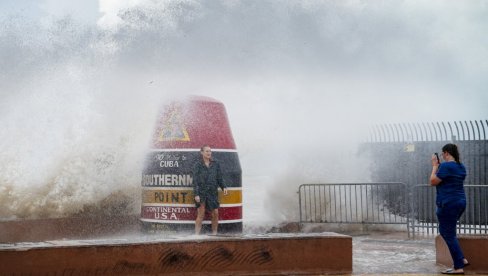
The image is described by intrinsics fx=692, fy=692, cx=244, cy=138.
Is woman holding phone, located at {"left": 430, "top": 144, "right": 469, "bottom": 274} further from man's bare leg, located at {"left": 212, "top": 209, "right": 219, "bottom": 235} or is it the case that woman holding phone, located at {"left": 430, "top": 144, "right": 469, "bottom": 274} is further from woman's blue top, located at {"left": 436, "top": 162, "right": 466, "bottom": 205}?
man's bare leg, located at {"left": 212, "top": 209, "right": 219, "bottom": 235}

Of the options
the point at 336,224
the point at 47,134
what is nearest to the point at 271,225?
the point at 336,224

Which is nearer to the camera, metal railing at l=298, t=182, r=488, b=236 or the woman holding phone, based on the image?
the woman holding phone

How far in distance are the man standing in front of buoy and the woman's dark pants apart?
9.70 feet

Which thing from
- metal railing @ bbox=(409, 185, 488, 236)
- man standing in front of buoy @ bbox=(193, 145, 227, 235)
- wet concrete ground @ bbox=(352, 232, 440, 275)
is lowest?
wet concrete ground @ bbox=(352, 232, 440, 275)

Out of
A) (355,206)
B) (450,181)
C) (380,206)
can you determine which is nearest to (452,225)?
(450,181)

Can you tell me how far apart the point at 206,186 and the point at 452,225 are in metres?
3.15

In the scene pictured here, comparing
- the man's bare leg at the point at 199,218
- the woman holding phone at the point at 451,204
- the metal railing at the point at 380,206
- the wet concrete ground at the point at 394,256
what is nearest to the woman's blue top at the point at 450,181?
the woman holding phone at the point at 451,204

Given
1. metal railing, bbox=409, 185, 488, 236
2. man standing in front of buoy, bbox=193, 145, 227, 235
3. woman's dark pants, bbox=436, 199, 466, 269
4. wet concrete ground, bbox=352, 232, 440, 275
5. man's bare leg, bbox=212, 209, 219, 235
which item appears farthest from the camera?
metal railing, bbox=409, 185, 488, 236

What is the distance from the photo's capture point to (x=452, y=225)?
802cm

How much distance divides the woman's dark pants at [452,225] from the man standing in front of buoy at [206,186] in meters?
2.96

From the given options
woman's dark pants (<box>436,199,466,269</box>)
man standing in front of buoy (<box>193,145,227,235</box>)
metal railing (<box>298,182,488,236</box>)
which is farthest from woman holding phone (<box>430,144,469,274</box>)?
metal railing (<box>298,182,488,236</box>)

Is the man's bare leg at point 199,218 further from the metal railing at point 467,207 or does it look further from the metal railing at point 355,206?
the metal railing at point 467,207

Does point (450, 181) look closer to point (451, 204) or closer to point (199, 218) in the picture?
point (451, 204)

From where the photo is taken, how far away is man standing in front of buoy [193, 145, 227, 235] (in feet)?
30.1
